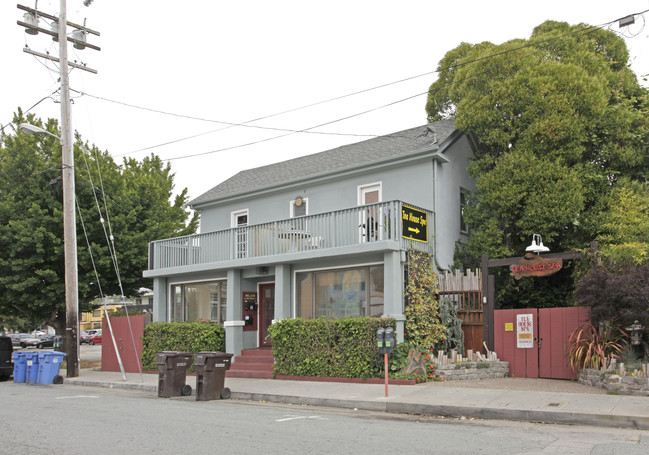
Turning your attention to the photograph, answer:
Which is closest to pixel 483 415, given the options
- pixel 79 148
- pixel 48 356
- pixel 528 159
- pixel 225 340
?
pixel 528 159

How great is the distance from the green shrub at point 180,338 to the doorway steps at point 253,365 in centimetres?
109

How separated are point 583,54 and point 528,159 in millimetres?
3661

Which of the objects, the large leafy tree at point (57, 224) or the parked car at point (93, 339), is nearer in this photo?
the large leafy tree at point (57, 224)

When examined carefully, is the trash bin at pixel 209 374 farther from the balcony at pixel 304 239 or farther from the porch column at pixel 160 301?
the porch column at pixel 160 301

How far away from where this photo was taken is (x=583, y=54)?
16531mm

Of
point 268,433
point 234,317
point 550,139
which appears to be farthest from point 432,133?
point 268,433

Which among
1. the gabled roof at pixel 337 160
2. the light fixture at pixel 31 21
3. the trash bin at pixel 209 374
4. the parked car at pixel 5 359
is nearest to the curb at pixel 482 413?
the trash bin at pixel 209 374

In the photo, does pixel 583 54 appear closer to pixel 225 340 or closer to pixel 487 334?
pixel 487 334

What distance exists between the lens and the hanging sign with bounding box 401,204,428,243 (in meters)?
15.1

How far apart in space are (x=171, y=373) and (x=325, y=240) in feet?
17.8

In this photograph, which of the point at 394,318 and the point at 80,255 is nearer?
the point at 394,318

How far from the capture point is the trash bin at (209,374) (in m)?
12.9

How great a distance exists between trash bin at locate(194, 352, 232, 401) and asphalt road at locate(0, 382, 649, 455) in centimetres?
129

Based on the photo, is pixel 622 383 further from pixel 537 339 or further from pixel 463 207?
pixel 463 207
